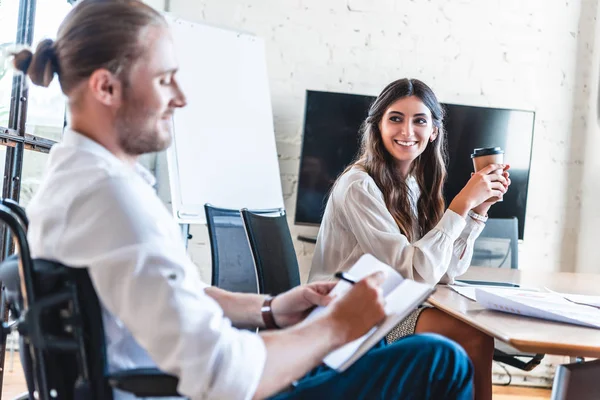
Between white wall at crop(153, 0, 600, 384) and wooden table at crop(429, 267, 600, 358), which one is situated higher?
white wall at crop(153, 0, 600, 384)

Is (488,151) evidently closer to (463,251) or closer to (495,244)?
(463,251)

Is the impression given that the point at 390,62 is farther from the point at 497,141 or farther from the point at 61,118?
the point at 61,118

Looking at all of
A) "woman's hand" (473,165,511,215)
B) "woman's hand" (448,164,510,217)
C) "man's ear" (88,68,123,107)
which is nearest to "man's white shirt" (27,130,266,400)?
"man's ear" (88,68,123,107)

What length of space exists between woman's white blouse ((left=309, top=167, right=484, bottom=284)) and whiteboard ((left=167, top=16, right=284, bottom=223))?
92 cm

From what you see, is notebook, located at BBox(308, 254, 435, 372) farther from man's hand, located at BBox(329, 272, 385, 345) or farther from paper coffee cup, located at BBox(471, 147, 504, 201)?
paper coffee cup, located at BBox(471, 147, 504, 201)

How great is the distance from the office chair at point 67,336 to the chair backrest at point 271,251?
0.82m

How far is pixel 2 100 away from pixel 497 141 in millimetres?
2310

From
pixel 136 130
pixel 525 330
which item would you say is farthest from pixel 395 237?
pixel 136 130

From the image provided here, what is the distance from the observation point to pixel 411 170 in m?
2.16

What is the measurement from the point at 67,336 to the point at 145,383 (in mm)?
112

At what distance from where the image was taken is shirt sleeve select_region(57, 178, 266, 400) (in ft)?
2.34

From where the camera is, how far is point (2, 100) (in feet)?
6.39

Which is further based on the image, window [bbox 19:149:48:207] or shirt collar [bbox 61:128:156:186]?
window [bbox 19:149:48:207]

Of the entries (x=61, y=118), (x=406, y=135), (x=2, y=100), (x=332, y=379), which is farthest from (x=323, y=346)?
(x=61, y=118)
